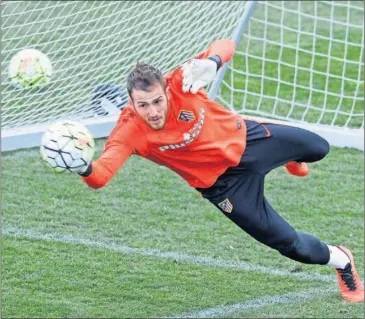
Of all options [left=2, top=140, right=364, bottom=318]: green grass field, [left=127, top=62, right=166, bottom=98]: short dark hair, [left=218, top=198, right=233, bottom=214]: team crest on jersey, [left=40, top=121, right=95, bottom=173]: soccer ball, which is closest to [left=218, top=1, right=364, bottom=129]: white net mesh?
[left=2, top=140, right=364, bottom=318]: green grass field

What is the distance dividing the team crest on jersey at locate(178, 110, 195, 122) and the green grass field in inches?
41.8

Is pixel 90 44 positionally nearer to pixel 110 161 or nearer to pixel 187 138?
pixel 187 138

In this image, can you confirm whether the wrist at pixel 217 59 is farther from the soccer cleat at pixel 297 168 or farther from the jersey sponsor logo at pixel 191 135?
the soccer cleat at pixel 297 168

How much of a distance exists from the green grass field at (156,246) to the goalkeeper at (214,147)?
42cm

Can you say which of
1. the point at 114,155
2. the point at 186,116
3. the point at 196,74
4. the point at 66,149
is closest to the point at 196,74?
the point at 196,74

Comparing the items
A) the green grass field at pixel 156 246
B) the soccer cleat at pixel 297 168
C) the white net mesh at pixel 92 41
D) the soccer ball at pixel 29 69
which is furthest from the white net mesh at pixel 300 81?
the soccer cleat at pixel 297 168

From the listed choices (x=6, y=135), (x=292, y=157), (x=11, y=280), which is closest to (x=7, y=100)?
(x=6, y=135)

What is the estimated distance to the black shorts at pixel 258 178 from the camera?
19.0ft

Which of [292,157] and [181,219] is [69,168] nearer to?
[292,157]

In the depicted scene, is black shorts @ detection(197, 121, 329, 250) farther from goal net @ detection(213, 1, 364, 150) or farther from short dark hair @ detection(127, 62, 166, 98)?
goal net @ detection(213, 1, 364, 150)

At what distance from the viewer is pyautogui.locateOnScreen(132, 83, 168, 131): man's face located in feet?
17.8

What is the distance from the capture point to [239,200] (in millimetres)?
5789

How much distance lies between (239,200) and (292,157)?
0.42 m

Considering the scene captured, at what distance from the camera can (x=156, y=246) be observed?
6.88 metres
